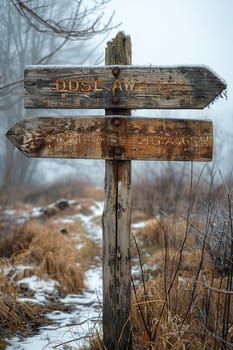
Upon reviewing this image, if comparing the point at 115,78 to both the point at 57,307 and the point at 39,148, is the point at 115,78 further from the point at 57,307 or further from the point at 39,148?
the point at 57,307

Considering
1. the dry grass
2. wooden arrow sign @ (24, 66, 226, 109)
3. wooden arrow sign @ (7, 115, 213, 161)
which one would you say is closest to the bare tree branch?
wooden arrow sign @ (24, 66, 226, 109)

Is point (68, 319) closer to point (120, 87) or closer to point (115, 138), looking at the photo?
point (115, 138)

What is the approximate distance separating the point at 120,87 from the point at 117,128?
265 mm

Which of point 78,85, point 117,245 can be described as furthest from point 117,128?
point 117,245

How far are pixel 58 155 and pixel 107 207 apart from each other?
477mm

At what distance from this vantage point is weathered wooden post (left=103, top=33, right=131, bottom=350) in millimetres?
2666

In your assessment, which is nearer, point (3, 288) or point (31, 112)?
point (3, 288)

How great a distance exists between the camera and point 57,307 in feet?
13.8

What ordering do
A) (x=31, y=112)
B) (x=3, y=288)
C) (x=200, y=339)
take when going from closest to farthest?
(x=200, y=339) < (x=3, y=288) < (x=31, y=112)

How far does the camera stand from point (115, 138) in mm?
2602

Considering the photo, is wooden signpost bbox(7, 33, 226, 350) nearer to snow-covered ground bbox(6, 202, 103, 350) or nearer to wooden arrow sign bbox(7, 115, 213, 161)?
wooden arrow sign bbox(7, 115, 213, 161)

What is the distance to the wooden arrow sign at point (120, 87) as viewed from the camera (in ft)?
8.36

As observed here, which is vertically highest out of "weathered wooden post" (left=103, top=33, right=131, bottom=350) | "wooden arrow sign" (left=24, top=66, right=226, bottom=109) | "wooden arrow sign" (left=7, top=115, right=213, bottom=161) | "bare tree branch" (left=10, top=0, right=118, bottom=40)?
"bare tree branch" (left=10, top=0, right=118, bottom=40)

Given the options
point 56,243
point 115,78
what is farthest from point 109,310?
point 56,243
